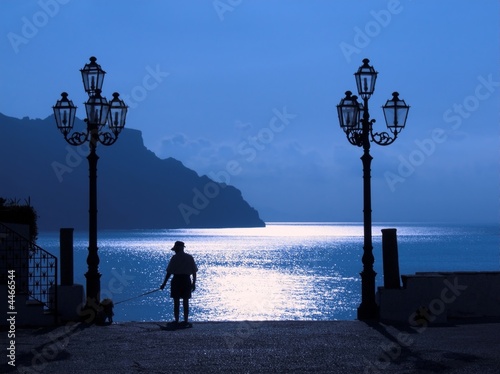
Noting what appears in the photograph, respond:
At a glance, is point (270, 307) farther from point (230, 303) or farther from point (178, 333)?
point (178, 333)

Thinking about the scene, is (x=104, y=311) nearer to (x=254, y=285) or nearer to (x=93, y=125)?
(x=93, y=125)

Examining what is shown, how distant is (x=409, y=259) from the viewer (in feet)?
597

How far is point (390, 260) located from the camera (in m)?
19.6

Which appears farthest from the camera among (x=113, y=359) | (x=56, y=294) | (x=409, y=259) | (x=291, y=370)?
(x=409, y=259)

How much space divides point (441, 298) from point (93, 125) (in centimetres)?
858

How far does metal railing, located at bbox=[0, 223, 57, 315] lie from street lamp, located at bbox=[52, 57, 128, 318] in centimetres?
87

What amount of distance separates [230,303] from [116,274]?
148ft

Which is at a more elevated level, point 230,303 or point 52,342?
point 52,342

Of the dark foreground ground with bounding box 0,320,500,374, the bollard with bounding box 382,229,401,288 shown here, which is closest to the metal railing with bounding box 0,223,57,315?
the dark foreground ground with bounding box 0,320,500,374

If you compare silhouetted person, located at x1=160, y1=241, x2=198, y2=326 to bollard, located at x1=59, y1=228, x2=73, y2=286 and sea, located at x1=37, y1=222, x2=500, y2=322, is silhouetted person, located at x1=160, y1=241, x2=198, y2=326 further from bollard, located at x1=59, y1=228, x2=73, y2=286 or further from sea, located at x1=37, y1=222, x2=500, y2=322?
sea, located at x1=37, y1=222, x2=500, y2=322

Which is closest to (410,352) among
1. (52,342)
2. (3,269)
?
(52,342)

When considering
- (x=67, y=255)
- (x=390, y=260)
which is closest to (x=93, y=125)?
(x=67, y=255)

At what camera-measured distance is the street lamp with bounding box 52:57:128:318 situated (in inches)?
785

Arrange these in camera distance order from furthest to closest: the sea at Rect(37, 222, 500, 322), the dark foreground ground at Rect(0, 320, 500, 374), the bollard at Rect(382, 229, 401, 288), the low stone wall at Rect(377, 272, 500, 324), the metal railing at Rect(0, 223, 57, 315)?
the sea at Rect(37, 222, 500, 322) → the bollard at Rect(382, 229, 401, 288) → the metal railing at Rect(0, 223, 57, 315) → the low stone wall at Rect(377, 272, 500, 324) → the dark foreground ground at Rect(0, 320, 500, 374)
